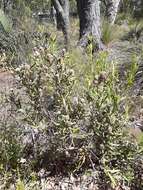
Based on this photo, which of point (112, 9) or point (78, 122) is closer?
point (78, 122)

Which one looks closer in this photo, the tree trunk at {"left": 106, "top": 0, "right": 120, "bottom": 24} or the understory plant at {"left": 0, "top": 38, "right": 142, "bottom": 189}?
the understory plant at {"left": 0, "top": 38, "right": 142, "bottom": 189}

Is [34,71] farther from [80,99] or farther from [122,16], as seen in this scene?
[122,16]

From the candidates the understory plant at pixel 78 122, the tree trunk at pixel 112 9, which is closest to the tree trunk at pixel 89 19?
the understory plant at pixel 78 122

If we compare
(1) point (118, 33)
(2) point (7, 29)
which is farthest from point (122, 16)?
(2) point (7, 29)

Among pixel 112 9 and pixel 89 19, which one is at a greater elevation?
pixel 89 19

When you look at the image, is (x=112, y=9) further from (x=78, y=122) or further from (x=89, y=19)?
(x=78, y=122)

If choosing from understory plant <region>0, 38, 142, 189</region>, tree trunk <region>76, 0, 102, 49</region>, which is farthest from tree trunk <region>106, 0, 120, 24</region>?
understory plant <region>0, 38, 142, 189</region>

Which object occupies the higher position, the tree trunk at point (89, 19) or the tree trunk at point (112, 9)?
the tree trunk at point (89, 19)

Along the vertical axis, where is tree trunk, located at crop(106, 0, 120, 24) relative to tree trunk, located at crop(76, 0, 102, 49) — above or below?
below

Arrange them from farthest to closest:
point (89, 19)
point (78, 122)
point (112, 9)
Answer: point (112, 9) < point (89, 19) < point (78, 122)

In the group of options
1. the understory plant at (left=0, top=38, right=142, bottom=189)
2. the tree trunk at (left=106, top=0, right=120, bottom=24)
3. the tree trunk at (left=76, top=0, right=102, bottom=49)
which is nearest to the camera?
the understory plant at (left=0, top=38, right=142, bottom=189)

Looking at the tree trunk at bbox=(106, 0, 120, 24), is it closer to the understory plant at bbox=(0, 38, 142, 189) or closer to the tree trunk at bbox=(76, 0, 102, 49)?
the tree trunk at bbox=(76, 0, 102, 49)

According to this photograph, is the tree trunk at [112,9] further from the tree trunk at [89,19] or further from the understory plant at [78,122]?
the understory plant at [78,122]

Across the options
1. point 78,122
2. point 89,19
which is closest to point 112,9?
point 89,19
